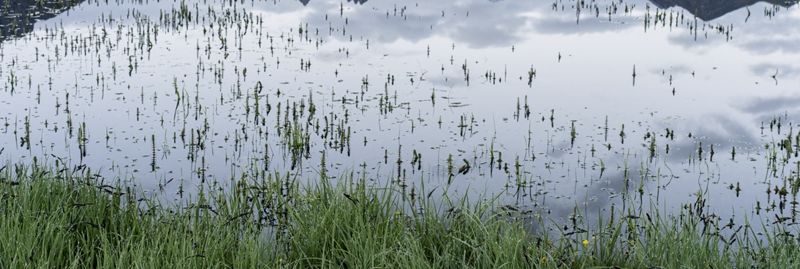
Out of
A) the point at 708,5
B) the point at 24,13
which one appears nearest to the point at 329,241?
the point at 24,13

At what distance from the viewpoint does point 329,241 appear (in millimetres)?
8398

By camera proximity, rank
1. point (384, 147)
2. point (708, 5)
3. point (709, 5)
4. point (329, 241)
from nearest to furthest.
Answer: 1. point (329, 241)
2. point (384, 147)
3. point (708, 5)
4. point (709, 5)

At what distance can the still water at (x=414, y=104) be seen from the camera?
12688 mm

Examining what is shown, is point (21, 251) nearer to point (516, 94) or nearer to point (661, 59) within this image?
point (516, 94)

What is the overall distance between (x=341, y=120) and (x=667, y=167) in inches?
208

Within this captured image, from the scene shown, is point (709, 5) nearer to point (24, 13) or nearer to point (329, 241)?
point (24, 13)

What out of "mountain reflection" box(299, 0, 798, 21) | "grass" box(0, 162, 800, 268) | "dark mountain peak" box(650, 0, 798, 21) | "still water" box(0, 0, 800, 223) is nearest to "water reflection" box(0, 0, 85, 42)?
"still water" box(0, 0, 800, 223)

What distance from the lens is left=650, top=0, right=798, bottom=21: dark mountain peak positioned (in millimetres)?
31095

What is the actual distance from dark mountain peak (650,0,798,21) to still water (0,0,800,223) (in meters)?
2.07

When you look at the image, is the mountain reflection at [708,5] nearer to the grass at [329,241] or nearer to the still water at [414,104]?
the still water at [414,104]

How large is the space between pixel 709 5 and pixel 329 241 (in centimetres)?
2464

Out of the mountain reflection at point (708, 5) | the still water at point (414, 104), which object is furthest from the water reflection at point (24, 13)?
the mountain reflection at point (708, 5)

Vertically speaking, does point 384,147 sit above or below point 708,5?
below

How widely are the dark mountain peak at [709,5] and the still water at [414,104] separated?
207 centimetres
